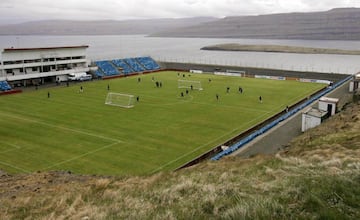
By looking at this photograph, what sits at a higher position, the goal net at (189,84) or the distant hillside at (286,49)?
the distant hillside at (286,49)

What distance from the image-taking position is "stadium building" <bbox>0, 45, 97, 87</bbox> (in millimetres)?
59125

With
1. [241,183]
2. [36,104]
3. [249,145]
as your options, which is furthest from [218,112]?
[241,183]

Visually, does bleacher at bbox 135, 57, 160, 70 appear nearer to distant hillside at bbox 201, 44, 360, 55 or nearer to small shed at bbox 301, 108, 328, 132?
small shed at bbox 301, 108, 328, 132

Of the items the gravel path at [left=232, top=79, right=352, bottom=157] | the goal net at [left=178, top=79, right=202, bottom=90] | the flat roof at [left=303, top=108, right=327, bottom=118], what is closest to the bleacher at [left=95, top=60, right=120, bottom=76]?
the goal net at [left=178, top=79, right=202, bottom=90]

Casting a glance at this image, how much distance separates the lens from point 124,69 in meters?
74.8

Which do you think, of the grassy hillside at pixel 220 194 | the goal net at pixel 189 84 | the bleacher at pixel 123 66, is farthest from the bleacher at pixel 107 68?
the grassy hillside at pixel 220 194

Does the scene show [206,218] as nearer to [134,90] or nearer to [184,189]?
[184,189]

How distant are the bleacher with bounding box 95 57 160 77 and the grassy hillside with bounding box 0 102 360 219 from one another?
5329 cm

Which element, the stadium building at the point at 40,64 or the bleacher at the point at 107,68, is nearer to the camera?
the stadium building at the point at 40,64

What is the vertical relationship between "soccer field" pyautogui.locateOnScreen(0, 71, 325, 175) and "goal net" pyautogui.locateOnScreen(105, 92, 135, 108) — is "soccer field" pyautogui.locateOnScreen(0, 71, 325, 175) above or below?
below

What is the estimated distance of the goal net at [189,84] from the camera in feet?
183

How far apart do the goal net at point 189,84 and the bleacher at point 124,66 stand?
16.1 metres

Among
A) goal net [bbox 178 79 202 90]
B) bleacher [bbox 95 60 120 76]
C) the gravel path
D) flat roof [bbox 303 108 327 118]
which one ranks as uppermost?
bleacher [bbox 95 60 120 76]

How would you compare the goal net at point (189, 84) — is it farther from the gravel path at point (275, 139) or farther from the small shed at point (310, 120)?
the small shed at point (310, 120)
